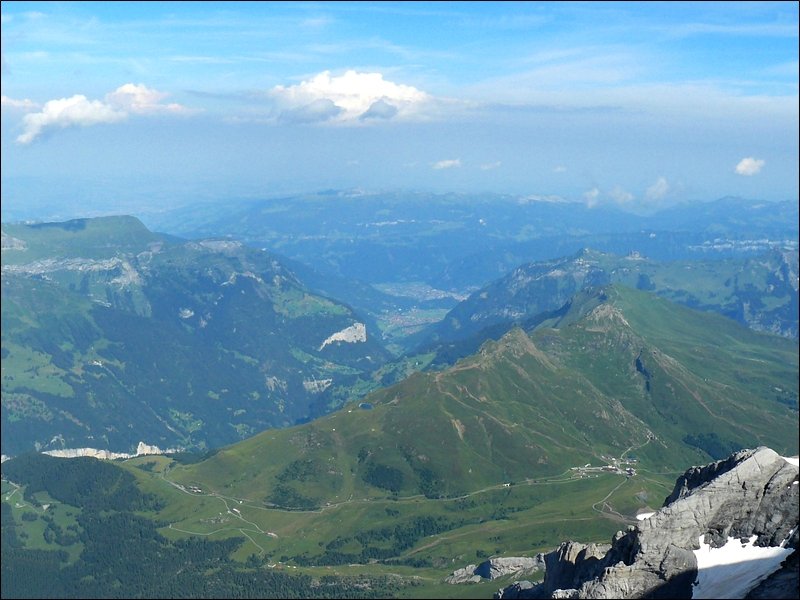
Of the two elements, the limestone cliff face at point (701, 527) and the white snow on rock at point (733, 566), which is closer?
the white snow on rock at point (733, 566)

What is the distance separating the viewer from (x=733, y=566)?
2817 inches

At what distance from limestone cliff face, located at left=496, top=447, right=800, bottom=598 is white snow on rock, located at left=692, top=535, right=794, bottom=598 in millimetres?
753

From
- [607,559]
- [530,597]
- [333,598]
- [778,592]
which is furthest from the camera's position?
[333,598]

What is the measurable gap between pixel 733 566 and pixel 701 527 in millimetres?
6742

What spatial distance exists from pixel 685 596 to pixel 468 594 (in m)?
86.5

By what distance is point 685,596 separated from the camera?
2864 inches

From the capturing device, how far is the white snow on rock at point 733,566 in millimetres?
67188

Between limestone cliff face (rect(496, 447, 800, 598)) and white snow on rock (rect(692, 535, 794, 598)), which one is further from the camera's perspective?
limestone cliff face (rect(496, 447, 800, 598))

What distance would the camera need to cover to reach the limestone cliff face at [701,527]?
74.4 m

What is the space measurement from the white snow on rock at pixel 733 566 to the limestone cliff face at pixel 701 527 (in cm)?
75

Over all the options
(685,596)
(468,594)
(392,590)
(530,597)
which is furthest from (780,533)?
(392,590)

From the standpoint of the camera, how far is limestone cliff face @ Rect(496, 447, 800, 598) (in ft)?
244

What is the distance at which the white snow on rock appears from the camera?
6719 centimetres

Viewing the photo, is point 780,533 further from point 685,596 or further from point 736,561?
point 685,596
